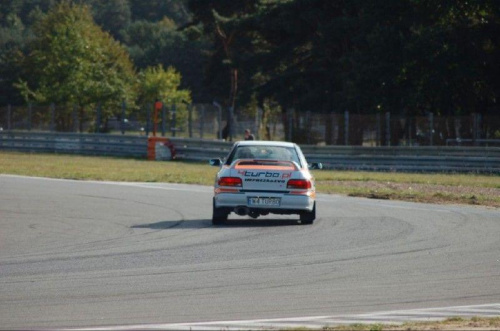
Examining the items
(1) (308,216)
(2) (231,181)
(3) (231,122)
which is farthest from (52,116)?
(1) (308,216)

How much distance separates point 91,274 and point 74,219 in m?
6.72

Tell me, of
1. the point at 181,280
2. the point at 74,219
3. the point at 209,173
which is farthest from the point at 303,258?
the point at 209,173

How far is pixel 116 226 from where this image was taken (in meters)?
17.3

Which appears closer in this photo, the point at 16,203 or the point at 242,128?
the point at 16,203

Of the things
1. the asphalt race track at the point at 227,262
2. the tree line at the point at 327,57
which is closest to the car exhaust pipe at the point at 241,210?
the asphalt race track at the point at 227,262

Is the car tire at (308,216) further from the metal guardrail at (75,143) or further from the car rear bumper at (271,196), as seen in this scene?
the metal guardrail at (75,143)

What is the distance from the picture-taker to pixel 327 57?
60.3m

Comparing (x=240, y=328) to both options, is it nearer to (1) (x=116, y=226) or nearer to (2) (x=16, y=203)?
(1) (x=116, y=226)

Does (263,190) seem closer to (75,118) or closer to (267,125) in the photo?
(267,125)

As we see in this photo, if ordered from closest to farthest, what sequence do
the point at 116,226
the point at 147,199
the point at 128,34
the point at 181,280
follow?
the point at 181,280
the point at 116,226
the point at 147,199
the point at 128,34

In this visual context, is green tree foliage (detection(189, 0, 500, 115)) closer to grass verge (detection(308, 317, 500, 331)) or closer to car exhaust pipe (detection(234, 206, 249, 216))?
car exhaust pipe (detection(234, 206, 249, 216))

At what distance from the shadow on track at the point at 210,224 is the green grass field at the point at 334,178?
6.54 meters

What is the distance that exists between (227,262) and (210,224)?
4957 mm

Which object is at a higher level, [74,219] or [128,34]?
[128,34]
